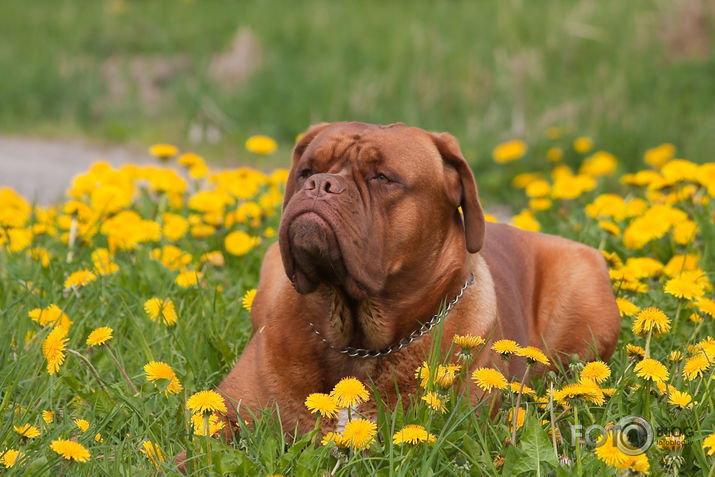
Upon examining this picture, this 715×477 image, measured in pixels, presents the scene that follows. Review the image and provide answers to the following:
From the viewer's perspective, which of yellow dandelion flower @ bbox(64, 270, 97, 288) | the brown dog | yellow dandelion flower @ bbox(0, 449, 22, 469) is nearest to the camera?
yellow dandelion flower @ bbox(0, 449, 22, 469)

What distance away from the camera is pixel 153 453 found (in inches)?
103

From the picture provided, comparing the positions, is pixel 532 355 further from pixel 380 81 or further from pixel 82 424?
pixel 380 81

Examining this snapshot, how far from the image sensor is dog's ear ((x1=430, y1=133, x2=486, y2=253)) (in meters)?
3.13

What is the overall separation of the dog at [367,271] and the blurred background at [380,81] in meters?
4.32

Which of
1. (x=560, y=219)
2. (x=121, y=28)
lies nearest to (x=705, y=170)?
(x=560, y=219)

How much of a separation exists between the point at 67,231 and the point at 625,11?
7.13 meters

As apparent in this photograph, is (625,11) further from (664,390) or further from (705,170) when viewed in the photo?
(664,390)

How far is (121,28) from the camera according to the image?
38.0ft

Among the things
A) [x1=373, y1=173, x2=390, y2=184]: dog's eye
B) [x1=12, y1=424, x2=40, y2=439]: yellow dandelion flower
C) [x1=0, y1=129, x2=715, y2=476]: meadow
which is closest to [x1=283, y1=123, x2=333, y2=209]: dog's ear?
[x1=373, y1=173, x2=390, y2=184]: dog's eye

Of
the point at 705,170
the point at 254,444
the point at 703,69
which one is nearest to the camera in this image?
the point at 254,444

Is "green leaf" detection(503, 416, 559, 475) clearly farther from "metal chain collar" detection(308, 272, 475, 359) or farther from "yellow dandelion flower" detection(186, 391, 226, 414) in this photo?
"yellow dandelion flower" detection(186, 391, 226, 414)

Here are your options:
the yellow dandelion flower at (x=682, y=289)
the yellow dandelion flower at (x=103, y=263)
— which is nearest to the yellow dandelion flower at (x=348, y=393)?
the yellow dandelion flower at (x=682, y=289)

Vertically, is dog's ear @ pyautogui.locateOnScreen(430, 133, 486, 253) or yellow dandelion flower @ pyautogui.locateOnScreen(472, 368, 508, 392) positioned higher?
dog's ear @ pyautogui.locateOnScreen(430, 133, 486, 253)

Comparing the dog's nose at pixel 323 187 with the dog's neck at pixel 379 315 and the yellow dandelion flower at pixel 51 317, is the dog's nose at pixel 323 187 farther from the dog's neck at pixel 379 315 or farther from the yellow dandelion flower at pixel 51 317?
the yellow dandelion flower at pixel 51 317
